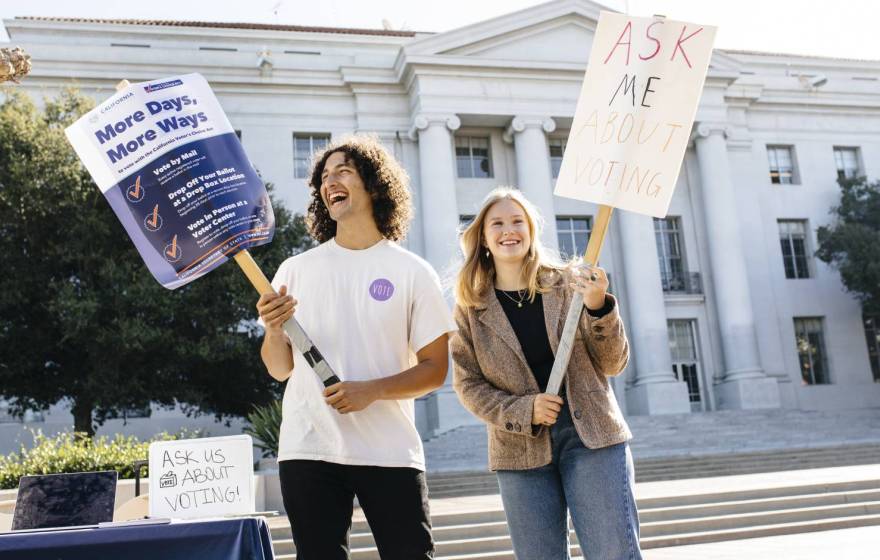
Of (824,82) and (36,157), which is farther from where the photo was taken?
(824,82)

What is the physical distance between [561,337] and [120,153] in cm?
187

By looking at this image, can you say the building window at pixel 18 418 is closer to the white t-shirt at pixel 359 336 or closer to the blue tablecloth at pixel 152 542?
the white t-shirt at pixel 359 336

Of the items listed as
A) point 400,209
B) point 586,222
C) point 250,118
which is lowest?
point 400,209

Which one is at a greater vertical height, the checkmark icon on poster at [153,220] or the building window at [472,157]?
the building window at [472,157]

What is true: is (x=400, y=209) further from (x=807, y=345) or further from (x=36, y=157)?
(x=807, y=345)

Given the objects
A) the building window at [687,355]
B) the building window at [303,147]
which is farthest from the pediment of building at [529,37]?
the building window at [687,355]

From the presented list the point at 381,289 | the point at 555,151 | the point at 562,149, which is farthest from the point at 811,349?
the point at 381,289

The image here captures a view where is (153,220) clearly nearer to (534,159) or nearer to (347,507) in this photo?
(347,507)

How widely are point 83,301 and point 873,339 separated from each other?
2858cm

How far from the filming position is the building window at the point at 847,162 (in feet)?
104

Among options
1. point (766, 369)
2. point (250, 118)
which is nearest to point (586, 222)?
point (766, 369)

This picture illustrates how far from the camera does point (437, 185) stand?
26156mm

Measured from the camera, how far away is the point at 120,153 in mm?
2967

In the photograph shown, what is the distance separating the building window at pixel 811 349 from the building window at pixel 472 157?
44.7 feet
